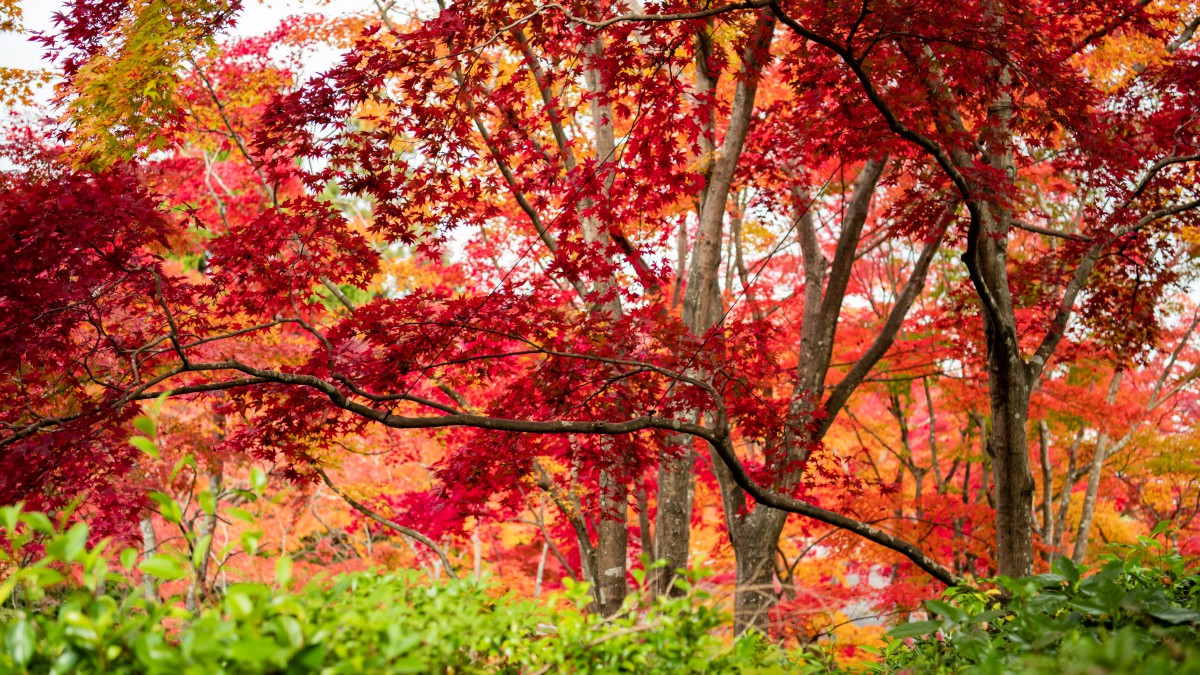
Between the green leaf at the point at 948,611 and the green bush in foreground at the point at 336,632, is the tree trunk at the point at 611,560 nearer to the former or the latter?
the green bush in foreground at the point at 336,632

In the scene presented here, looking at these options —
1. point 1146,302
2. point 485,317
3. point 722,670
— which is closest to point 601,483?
point 485,317

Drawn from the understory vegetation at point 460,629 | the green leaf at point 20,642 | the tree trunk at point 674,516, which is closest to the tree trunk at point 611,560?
the tree trunk at point 674,516

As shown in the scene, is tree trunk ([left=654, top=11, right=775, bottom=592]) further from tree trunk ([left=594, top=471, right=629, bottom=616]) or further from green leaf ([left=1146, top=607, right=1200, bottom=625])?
green leaf ([left=1146, top=607, right=1200, bottom=625])

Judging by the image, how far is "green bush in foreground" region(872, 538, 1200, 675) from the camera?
141cm

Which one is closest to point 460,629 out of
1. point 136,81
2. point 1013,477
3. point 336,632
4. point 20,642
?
point 336,632

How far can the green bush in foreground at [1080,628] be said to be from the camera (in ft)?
4.63

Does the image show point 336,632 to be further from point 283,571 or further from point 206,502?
point 206,502

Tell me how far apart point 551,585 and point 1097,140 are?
10.6 metres

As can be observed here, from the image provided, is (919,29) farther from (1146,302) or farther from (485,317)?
(1146,302)

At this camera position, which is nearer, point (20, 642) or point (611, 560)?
point (20, 642)

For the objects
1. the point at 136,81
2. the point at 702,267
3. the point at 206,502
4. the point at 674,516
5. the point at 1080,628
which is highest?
the point at 136,81

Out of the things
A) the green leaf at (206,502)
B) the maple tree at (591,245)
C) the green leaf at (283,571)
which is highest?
the maple tree at (591,245)

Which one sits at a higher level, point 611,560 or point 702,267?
point 702,267

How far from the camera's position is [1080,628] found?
1991 mm
